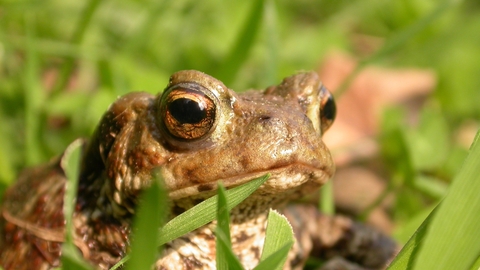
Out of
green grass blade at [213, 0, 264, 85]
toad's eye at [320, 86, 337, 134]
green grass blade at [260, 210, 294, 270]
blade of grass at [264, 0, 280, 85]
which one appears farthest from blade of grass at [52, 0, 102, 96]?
green grass blade at [260, 210, 294, 270]

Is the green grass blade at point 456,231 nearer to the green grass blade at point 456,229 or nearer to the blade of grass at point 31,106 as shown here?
the green grass blade at point 456,229

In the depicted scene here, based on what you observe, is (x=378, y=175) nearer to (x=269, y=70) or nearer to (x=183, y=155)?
(x=269, y=70)

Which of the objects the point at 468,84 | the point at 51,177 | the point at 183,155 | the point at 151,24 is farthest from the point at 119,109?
the point at 468,84

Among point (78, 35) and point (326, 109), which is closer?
point (326, 109)

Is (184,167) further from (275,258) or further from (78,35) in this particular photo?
(78,35)

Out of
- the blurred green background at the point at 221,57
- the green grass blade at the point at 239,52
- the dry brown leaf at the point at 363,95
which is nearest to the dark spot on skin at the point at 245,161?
the blurred green background at the point at 221,57

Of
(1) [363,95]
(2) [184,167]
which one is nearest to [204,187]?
(2) [184,167]
